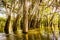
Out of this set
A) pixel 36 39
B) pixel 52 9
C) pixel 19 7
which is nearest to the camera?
pixel 36 39

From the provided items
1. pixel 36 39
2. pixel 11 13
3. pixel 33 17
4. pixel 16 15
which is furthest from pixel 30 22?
pixel 36 39

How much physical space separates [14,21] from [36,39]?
5.18m

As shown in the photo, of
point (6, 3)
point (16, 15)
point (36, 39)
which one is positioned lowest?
Result: point (36, 39)

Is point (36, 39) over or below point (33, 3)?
below

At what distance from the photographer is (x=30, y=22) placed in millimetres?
17375

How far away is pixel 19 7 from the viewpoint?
1523 cm

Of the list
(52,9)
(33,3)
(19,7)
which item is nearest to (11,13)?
(19,7)

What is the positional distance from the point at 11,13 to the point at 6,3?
3.32 ft

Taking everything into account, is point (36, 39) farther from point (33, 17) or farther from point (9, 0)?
point (33, 17)

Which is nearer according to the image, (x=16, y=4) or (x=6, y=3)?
(x=6, y=3)

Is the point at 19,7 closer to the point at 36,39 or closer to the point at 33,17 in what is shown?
the point at 33,17

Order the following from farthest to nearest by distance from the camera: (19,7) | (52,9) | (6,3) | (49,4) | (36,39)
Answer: (52,9)
(49,4)
(19,7)
(6,3)
(36,39)

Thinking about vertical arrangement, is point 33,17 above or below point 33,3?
below

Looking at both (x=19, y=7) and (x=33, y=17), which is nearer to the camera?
(x=19, y=7)
